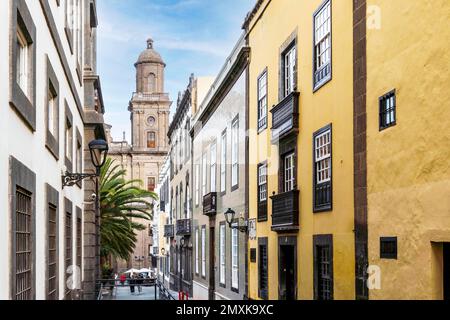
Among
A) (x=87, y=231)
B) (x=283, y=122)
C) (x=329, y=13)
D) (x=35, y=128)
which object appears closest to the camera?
(x=35, y=128)

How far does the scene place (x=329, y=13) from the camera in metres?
13.5

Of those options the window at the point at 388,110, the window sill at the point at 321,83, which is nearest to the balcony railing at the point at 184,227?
the window sill at the point at 321,83

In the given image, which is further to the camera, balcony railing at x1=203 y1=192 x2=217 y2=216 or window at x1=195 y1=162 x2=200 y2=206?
window at x1=195 y1=162 x2=200 y2=206

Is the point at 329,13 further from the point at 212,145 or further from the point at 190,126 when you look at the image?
the point at 190,126

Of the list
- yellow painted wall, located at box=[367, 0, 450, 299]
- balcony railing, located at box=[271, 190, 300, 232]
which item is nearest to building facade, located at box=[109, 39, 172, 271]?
balcony railing, located at box=[271, 190, 300, 232]

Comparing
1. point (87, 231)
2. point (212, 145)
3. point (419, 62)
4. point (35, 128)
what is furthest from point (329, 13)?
point (212, 145)

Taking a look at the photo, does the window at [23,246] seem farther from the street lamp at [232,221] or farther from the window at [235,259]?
the window at [235,259]

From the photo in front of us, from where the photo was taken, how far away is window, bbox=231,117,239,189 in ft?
73.5

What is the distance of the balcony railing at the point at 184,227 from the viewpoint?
112 ft

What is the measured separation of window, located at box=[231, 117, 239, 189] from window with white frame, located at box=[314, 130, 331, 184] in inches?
324

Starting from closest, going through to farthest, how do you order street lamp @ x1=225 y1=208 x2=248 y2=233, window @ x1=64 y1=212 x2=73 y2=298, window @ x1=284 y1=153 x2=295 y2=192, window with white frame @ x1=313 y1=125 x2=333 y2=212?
window with white frame @ x1=313 y1=125 x2=333 y2=212 < window @ x1=64 y1=212 x2=73 y2=298 < window @ x1=284 y1=153 x2=295 y2=192 < street lamp @ x1=225 y1=208 x2=248 y2=233

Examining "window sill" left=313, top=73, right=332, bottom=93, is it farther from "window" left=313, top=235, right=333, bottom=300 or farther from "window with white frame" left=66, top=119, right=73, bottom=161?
"window with white frame" left=66, top=119, right=73, bottom=161

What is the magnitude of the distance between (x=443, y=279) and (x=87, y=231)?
38.6 ft

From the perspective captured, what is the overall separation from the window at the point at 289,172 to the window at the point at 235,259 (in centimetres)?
604
